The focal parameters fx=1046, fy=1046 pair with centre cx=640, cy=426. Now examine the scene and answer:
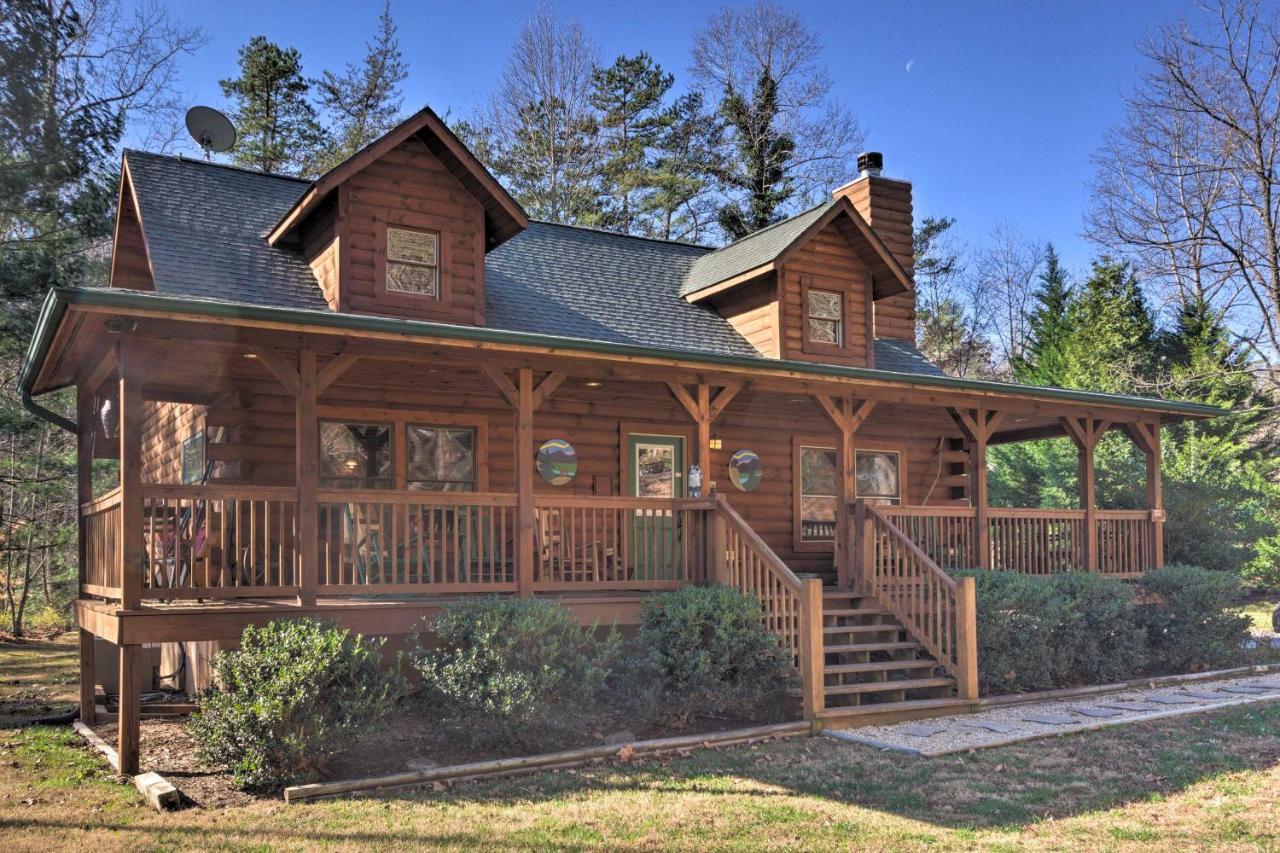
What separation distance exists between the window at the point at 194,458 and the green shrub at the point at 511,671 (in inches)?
209

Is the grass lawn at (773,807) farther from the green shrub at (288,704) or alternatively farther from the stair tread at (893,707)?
the stair tread at (893,707)

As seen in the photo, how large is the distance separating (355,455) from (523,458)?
10.6ft

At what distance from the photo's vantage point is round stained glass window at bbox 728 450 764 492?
47.8ft

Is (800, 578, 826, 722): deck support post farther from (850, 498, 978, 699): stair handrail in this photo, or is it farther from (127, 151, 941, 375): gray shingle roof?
(127, 151, 941, 375): gray shingle roof

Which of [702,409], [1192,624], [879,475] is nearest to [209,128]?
[702,409]

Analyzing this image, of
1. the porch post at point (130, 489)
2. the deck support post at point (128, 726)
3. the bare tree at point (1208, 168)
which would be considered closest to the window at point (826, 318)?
the porch post at point (130, 489)

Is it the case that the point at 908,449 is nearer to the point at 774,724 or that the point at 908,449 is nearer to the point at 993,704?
the point at 993,704

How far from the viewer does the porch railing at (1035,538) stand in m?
13.2

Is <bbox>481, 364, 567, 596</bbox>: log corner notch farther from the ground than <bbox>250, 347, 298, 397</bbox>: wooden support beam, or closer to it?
closer to it

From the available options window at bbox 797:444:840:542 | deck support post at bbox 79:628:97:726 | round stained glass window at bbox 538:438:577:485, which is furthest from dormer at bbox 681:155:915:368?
deck support post at bbox 79:628:97:726

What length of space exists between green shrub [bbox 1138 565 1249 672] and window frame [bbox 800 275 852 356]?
208 inches

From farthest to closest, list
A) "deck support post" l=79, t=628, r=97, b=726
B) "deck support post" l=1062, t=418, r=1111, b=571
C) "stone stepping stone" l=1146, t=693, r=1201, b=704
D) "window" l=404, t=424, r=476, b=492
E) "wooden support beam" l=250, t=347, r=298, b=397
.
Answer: "deck support post" l=1062, t=418, r=1111, b=571, "window" l=404, t=424, r=476, b=492, "stone stepping stone" l=1146, t=693, r=1201, b=704, "deck support post" l=79, t=628, r=97, b=726, "wooden support beam" l=250, t=347, r=298, b=397

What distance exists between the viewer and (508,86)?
30047 millimetres

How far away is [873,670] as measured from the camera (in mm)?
10570
